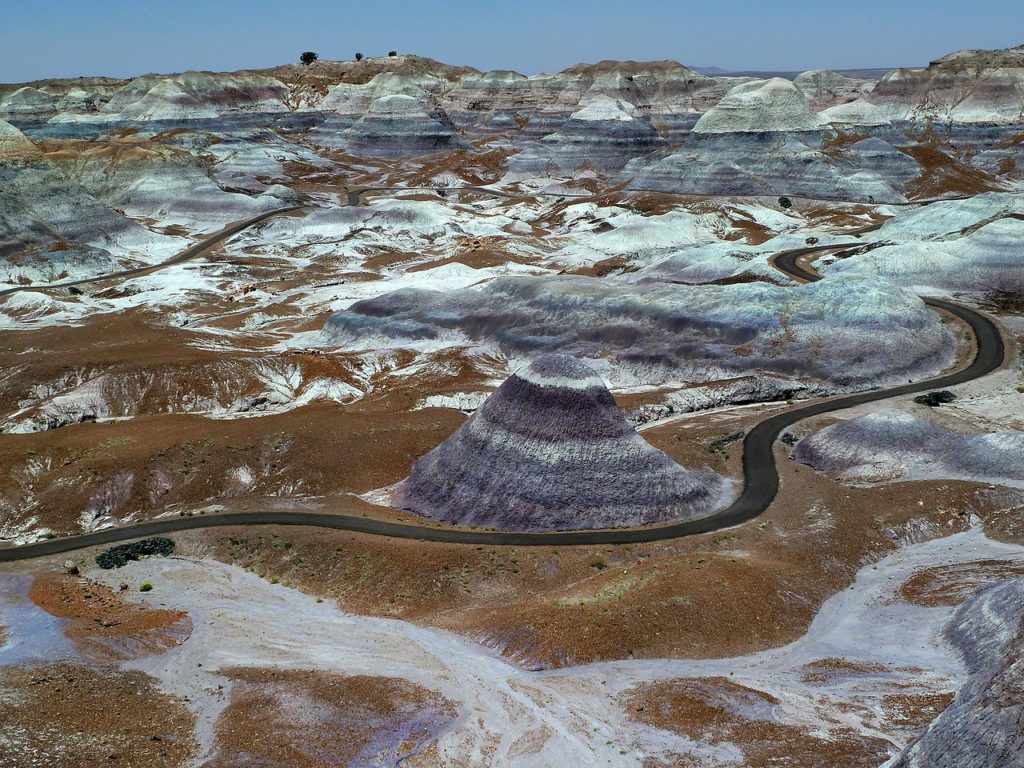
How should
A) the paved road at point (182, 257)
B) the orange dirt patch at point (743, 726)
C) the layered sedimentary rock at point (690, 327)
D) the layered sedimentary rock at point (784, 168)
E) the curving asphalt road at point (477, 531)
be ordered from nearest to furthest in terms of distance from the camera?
the orange dirt patch at point (743, 726) → the curving asphalt road at point (477, 531) → the layered sedimentary rock at point (690, 327) → the paved road at point (182, 257) → the layered sedimentary rock at point (784, 168)

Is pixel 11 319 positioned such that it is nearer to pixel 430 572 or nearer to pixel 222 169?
pixel 430 572

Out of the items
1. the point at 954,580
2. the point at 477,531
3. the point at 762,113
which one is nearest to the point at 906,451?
the point at 954,580

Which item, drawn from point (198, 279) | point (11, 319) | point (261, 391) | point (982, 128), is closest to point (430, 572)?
point (261, 391)

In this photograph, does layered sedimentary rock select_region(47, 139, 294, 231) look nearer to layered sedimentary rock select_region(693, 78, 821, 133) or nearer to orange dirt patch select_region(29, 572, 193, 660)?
layered sedimentary rock select_region(693, 78, 821, 133)

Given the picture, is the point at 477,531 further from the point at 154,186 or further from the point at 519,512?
the point at 154,186

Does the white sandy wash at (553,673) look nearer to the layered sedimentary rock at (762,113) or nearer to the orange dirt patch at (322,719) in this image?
the orange dirt patch at (322,719)

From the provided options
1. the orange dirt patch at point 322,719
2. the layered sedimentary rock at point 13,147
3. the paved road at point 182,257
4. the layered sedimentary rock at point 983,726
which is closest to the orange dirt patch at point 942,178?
the paved road at point 182,257
